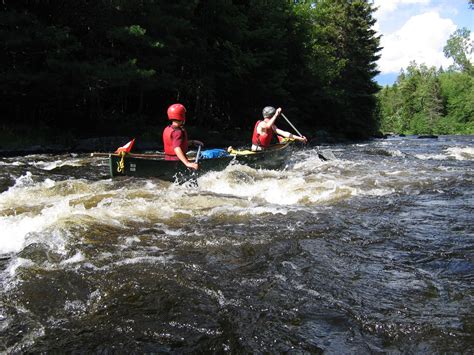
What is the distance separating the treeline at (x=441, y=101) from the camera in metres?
68.5

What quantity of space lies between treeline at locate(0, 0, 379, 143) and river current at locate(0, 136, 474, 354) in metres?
11.4

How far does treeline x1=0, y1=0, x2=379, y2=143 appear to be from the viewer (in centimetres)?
1691

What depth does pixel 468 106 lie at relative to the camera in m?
67.3

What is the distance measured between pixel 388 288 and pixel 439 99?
256ft

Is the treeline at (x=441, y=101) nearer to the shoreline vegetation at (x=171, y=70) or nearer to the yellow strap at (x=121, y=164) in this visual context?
the shoreline vegetation at (x=171, y=70)

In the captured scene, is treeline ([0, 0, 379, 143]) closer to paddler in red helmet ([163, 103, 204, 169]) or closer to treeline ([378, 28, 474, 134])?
paddler in red helmet ([163, 103, 204, 169])

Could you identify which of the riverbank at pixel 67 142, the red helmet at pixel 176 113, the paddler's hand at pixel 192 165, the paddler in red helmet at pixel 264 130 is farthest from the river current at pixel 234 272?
the riverbank at pixel 67 142

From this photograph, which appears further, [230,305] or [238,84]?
[238,84]

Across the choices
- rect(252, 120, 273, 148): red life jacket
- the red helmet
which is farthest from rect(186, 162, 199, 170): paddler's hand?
rect(252, 120, 273, 148): red life jacket

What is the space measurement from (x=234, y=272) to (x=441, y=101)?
256ft

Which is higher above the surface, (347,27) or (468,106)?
(347,27)

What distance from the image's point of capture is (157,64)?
66.2 feet

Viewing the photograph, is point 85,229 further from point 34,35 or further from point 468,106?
point 468,106

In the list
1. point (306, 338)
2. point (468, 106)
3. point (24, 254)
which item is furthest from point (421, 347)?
point (468, 106)
